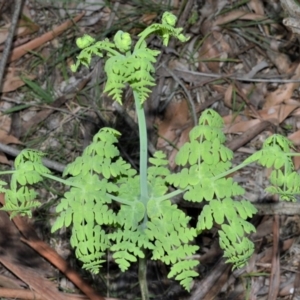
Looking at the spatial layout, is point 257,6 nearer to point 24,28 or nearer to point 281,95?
point 281,95

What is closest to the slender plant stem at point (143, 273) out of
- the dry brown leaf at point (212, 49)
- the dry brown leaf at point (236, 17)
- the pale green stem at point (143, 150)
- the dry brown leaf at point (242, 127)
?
the pale green stem at point (143, 150)

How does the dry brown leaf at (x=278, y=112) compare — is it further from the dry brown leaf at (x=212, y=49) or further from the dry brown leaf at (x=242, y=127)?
the dry brown leaf at (x=212, y=49)

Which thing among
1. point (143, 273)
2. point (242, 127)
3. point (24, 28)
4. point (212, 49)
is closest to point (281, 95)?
point (242, 127)

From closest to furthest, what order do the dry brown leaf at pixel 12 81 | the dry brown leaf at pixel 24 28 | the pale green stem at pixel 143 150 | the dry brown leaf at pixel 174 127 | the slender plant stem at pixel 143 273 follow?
the pale green stem at pixel 143 150, the slender plant stem at pixel 143 273, the dry brown leaf at pixel 174 127, the dry brown leaf at pixel 12 81, the dry brown leaf at pixel 24 28

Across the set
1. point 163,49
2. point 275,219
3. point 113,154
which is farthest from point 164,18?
point 163,49

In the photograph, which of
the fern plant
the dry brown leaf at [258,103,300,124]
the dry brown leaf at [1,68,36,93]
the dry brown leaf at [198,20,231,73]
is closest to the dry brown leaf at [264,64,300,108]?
the dry brown leaf at [258,103,300,124]

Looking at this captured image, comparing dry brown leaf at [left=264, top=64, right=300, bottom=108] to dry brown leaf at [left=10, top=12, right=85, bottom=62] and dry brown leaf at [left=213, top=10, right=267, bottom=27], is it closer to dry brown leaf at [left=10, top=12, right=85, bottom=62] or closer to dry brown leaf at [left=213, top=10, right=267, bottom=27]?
dry brown leaf at [left=213, top=10, right=267, bottom=27]

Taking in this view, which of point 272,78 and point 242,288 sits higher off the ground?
point 272,78

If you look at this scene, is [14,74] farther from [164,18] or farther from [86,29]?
[164,18]
